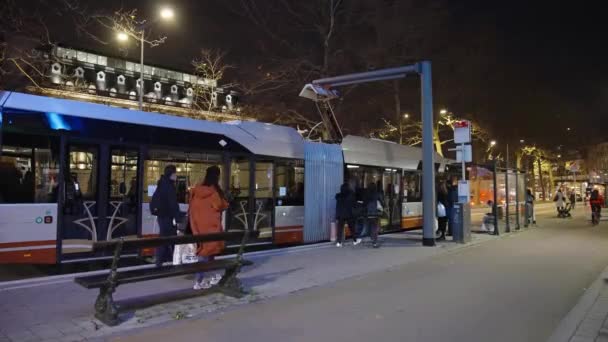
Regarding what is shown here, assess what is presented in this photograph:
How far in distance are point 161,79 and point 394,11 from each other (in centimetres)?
A: 2378

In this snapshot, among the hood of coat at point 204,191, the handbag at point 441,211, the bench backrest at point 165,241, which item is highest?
the hood of coat at point 204,191

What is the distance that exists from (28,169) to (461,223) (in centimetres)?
1106

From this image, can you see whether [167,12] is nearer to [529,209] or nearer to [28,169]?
[28,169]

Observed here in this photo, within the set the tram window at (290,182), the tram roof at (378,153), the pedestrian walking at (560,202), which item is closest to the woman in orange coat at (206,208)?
the tram window at (290,182)

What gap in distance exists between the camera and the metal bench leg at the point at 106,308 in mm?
5816

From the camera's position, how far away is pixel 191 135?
10.2 meters

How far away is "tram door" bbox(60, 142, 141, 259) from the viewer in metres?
8.35

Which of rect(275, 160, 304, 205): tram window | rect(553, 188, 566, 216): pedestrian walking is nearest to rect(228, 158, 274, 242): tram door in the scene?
rect(275, 160, 304, 205): tram window

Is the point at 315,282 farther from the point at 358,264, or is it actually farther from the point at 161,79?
the point at 161,79

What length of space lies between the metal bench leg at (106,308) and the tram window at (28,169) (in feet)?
9.55

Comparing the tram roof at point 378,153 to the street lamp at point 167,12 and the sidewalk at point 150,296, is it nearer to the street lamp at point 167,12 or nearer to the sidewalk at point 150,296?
the sidewalk at point 150,296

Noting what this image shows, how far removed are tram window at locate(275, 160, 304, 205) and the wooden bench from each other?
469 centimetres

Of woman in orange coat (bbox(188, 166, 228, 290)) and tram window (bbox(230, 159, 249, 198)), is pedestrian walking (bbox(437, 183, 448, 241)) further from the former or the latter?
woman in orange coat (bbox(188, 166, 228, 290))

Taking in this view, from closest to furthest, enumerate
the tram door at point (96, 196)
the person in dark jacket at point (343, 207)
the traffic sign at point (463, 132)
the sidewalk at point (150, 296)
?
the sidewalk at point (150, 296)
the tram door at point (96, 196)
the person in dark jacket at point (343, 207)
the traffic sign at point (463, 132)
